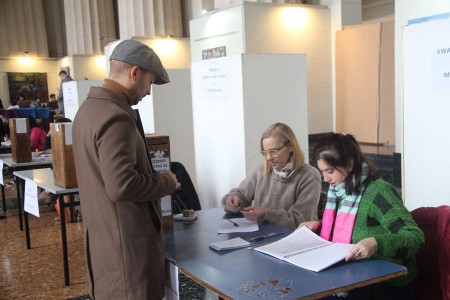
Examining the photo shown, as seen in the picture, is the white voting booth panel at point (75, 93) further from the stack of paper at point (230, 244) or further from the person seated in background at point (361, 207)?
the person seated in background at point (361, 207)

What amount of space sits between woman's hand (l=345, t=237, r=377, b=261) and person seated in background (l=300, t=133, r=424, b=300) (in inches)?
3.6

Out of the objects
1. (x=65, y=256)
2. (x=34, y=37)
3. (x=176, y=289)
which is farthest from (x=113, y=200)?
(x=34, y=37)

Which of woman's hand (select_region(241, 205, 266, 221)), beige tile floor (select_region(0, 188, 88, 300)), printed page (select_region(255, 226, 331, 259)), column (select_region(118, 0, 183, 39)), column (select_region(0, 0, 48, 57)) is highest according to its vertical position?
column (select_region(0, 0, 48, 57))

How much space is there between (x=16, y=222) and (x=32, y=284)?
6.44 feet

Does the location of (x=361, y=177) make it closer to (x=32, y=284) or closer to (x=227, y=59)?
(x=227, y=59)

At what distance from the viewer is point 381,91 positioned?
615cm

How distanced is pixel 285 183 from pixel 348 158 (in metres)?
0.69

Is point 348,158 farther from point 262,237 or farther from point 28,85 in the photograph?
point 28,85

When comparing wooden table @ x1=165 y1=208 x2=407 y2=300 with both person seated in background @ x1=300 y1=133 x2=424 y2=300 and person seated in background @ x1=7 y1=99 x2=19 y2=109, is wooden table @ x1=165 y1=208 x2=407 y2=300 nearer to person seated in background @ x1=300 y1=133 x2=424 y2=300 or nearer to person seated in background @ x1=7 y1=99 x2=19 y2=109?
person seated in background @ x1=300 y1=133 x2=424 y2=300

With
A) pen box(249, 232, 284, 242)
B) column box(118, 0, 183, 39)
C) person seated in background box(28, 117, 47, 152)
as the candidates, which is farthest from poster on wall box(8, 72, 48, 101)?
pen box(249, 232, 284, 242)

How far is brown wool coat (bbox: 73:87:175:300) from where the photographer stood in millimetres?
1523

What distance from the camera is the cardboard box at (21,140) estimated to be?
439cm

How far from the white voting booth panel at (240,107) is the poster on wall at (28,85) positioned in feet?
43.3

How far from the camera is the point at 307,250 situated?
1713 millimetres
